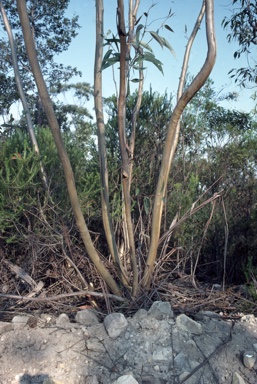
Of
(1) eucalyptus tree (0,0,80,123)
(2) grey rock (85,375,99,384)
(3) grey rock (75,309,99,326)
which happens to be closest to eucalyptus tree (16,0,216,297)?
(3) grey rock (75,309,99,326)

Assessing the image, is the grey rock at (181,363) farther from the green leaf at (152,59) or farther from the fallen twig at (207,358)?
the green leaf at (152,59)

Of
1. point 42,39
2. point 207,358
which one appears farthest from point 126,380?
point 42,39

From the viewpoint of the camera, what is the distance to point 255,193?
7020 mm

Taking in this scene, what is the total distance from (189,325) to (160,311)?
28cm

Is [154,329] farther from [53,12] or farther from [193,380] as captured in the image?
[53,12]

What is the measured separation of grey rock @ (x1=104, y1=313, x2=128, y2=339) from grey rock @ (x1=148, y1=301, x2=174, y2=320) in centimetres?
28

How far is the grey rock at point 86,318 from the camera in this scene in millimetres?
4410

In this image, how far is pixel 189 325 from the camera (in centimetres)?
422

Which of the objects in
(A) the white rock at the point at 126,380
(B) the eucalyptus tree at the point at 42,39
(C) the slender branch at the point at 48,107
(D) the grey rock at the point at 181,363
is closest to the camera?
(A) the white rock at the point at 126,380

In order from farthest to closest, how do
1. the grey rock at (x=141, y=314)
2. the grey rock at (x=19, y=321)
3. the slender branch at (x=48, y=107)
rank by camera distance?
the grey rock at (x=19, y=321) → the grey rock at (x=141, y=314) → the slender branch at (x=48, y=107)

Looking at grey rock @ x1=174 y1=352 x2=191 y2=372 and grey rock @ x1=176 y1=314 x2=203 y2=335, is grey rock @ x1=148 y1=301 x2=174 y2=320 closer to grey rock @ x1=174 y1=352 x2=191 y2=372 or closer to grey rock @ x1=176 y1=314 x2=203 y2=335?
grey rock @ x1=176 y1=314 x2=203 y2=335

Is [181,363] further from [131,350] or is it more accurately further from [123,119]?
[123,119]

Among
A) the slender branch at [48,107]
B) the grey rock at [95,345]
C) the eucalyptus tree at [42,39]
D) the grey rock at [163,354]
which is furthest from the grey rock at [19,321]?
the eucalyptus tree at [42,39]

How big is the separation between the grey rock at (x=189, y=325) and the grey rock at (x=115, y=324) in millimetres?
455
